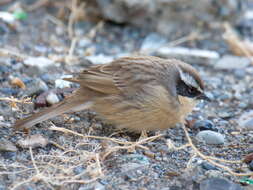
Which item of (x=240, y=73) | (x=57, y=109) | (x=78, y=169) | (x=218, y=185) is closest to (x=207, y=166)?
(x=218, y=185)

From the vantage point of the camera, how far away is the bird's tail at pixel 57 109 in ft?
14.9

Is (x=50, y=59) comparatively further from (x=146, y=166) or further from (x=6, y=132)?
(x=146, y=166)

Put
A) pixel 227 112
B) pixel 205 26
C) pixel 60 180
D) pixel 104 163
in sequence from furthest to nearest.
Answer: pixel 205 26
pixel 227 112
pixel 104 163
pixel 60 180

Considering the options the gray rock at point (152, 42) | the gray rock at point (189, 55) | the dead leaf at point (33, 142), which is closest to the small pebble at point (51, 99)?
the dead leaf at point (33, 142)

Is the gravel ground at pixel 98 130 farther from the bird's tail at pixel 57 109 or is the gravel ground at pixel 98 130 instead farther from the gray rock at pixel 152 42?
the bird's tail at pixel 57 109

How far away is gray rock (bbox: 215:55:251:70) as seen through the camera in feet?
24.6

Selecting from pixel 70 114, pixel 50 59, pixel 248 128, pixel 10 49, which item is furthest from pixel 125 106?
pixel 10 49

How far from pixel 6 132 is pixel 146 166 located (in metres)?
1.42

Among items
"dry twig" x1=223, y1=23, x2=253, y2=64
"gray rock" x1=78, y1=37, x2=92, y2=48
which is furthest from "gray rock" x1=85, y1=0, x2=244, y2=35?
"gray rock" x1=78, y1=37, x2=92, y2=48

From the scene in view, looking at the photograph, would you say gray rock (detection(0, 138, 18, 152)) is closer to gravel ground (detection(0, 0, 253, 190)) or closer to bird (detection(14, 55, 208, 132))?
gravel ground (detection(0, 0, 253, 190))

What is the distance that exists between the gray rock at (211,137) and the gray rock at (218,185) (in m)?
1.04

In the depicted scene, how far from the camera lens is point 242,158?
15.4 feet

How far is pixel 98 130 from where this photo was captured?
4973 mm

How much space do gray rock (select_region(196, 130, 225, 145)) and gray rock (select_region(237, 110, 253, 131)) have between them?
1.87ft
